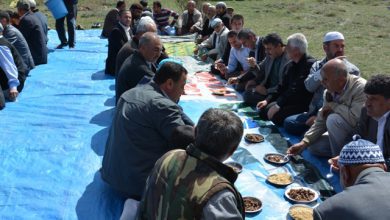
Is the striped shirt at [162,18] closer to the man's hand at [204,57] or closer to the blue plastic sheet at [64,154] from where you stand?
the man's hand at [204,57]

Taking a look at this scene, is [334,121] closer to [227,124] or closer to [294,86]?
[294,86]

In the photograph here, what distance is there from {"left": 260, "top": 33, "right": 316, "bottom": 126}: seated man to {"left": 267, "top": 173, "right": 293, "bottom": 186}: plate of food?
59.3 inches

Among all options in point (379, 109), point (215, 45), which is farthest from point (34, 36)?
point (379, 109)

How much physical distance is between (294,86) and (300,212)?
→ 8.04 ft

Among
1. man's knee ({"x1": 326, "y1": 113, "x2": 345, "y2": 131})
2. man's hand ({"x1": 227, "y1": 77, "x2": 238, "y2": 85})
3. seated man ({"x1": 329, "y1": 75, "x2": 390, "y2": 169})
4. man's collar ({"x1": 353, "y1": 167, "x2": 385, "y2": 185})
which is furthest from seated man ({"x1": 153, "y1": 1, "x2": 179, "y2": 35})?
man's collar ({"x1": 353, "y1": 167, "x2": 385, "y2": 185})

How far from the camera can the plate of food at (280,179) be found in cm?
411

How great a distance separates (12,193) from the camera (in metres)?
4.02

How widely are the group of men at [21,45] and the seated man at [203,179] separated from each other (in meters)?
4.85

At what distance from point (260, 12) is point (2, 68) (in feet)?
49.3

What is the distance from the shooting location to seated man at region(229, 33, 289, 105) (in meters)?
6.16

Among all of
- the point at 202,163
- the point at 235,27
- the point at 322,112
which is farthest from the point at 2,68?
the point at 202,163

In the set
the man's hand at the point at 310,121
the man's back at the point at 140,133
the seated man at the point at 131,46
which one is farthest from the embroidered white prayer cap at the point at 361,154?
the seated man at the point at 131,46

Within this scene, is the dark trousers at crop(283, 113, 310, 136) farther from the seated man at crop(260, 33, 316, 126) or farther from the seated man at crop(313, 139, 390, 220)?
the seated man at crop(313, 139, 390, 220)

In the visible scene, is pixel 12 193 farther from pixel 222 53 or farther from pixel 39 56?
pixel 222 53
